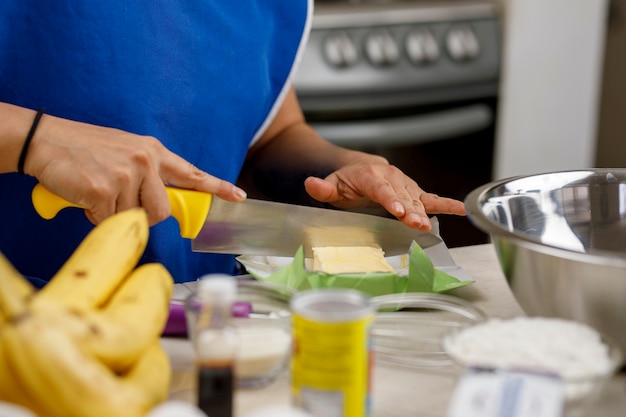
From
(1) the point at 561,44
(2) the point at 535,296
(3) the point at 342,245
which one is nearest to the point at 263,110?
(3) the point at 342,245

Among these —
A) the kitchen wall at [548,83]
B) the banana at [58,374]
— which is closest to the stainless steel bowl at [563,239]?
the banana at [58,374]

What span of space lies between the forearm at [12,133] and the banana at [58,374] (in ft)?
1.28

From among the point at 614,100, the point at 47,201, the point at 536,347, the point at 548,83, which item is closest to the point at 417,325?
the point at 536,347

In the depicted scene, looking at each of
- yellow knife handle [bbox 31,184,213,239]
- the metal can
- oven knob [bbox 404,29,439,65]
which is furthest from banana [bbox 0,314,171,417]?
oven knob [bbox 404,29,439,65]

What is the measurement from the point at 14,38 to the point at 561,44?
1.67 meters

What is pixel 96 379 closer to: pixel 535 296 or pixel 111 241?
pixel 111 241

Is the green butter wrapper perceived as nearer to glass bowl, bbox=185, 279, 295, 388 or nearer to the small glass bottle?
glass bowl, bbox=185, 279, 295, 388

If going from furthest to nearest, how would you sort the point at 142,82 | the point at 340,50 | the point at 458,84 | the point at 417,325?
the point at 458,84 → the point at 340,50 → the point at 142,82 → the point at 417,325

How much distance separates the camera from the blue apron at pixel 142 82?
3.66 feet

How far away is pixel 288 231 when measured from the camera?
1.07m

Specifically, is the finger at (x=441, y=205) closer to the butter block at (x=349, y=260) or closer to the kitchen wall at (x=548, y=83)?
the butter block at (x=349, y=260)

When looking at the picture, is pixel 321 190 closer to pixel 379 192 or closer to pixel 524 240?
pixel 379 192

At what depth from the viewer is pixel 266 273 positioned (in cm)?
104

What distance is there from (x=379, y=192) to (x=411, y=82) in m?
1.15
